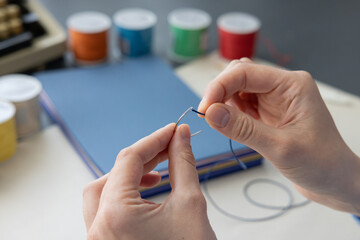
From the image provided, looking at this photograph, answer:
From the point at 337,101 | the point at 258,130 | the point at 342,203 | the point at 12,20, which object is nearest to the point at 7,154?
the point at 12,20

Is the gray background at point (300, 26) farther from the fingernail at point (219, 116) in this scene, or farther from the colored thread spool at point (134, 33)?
the fingernail at point (219, 116)

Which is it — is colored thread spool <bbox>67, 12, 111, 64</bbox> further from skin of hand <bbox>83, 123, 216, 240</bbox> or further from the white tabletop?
skin of hand <bbox>83, 123, 216, 240</bbox>

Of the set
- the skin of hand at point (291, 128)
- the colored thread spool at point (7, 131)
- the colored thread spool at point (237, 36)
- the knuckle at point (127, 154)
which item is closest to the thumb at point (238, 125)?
the skin of hand at point (291, 128)

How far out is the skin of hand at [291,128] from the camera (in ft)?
2.25

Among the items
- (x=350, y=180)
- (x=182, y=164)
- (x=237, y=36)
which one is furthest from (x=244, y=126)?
(x=237, y=36)

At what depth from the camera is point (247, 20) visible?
1253 mm

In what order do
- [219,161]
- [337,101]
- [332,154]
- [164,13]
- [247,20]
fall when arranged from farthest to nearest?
[164,13] < [247,20] < [337,101] < [219,161] < [332,154]

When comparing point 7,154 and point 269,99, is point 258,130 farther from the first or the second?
point 7,154

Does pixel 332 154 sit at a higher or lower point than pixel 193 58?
higher

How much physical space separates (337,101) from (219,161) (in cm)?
37

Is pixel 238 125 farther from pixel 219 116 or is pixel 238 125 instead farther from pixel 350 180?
pixel 350 180

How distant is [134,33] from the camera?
118 cm

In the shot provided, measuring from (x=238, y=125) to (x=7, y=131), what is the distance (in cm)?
45

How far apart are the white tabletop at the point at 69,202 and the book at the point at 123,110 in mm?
30
